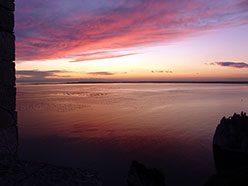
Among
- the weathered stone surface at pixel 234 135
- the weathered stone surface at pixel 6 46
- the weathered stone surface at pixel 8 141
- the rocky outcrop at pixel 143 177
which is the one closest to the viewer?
the weathered stone surface at pixel 8 141

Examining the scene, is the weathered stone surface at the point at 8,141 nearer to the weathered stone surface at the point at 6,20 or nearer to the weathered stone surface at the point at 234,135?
the weathered stone surface at the point at 6,20

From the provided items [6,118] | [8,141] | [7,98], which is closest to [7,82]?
[7,98]

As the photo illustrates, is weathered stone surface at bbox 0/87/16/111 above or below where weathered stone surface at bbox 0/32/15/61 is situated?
below

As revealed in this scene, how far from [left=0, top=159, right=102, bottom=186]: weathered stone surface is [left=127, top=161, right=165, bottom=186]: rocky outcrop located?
5.68 metres

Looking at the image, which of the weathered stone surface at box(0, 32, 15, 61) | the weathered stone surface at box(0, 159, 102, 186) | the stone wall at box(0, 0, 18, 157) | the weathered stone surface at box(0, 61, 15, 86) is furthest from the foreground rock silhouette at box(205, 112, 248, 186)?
the weathered stone surface at box(0, 32, 15, 61)

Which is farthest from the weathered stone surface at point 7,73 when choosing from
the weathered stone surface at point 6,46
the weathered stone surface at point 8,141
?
the weathered stone surface at point 8,141

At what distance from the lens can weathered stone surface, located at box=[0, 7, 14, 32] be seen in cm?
372

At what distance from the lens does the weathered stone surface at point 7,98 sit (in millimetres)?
3650

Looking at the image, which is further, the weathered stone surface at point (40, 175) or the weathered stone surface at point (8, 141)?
the weathered stone surface at point (8, 141)

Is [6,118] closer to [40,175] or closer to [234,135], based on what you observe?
[40,175]

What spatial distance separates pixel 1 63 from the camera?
3.70 m

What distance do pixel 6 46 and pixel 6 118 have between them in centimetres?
152

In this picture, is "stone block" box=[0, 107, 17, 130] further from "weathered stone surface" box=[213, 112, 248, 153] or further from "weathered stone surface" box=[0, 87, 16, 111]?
"weathered stone surface" box=[213, 112, 248, 153]

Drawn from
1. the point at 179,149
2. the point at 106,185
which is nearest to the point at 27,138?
the point at 106,185
